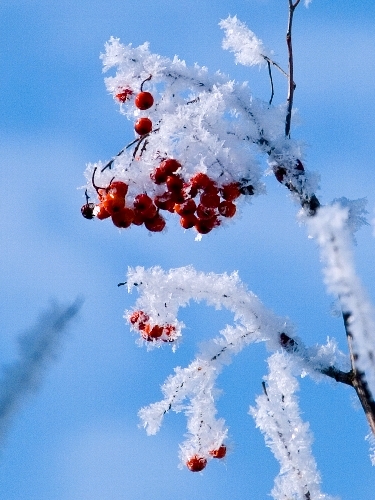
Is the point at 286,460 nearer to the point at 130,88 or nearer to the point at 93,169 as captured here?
the point at 93,169

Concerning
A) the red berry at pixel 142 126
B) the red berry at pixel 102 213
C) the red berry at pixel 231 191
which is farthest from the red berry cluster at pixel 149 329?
the red berry at pixel 142 126

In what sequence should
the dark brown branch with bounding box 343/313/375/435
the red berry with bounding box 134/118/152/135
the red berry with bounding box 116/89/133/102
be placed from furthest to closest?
1. the red berry with bounding box 116/89/133/102
2. the red berry with bounding box 134/118/152/135
3. the dark brown branch with bounding box 343/313/375/435

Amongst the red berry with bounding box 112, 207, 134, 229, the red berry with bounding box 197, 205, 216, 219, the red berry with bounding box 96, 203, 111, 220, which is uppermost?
the red berry with bounding box 96, 203, 111, 220

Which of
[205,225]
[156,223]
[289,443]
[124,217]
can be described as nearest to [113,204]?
[124,217]

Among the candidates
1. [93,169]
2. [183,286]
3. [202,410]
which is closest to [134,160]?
[93,169]

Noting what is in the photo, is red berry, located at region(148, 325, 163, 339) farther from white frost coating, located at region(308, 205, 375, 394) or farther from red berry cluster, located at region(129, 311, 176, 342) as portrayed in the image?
white frost coating, located at region(308, 205, 375, 394)

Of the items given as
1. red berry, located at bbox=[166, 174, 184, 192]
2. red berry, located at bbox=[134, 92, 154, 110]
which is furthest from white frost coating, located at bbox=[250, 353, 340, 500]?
red berry, located at bbox=[134, 92, 154, 110]

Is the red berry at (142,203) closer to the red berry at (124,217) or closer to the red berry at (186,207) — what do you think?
the red berry at (124,217)

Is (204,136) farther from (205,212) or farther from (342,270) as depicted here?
(342,270)
